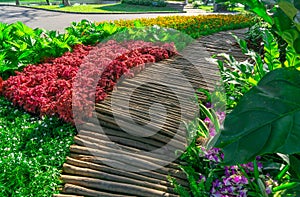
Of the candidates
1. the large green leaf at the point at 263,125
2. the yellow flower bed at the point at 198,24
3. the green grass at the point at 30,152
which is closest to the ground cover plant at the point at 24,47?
the green grass at the point at 30,152

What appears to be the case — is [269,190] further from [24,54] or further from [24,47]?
[24,47]

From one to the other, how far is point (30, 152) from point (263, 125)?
2.92m

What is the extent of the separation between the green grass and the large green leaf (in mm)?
2323

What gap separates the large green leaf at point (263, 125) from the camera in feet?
3.90

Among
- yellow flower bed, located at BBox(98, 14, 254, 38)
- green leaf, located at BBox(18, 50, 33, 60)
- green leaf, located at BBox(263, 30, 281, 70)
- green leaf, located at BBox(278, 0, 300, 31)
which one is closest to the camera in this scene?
green leaf, located at BBox(278, 0, 300, 31)

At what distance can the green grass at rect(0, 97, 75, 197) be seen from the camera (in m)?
3.18

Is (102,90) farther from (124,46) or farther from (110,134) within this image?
(124,46)

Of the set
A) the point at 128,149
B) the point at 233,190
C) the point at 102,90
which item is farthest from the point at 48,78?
the point at 233,190

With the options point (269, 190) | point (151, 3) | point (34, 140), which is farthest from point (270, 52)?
point (151, 3)

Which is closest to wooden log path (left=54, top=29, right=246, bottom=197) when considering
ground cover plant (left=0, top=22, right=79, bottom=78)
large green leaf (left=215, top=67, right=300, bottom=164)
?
ground cover plant (left=0, top=22, right=79, bottom=78)

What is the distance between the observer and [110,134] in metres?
3.89

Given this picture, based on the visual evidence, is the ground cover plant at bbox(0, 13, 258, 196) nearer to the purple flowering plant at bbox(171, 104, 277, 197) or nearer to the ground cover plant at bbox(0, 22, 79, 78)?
the ground cover plant at bbox(0, 22, 79, 78)

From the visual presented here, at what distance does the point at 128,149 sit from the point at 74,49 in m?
3.16

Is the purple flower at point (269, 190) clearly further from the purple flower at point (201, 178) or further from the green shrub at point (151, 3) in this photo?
the green shrub at point (151, 3)
